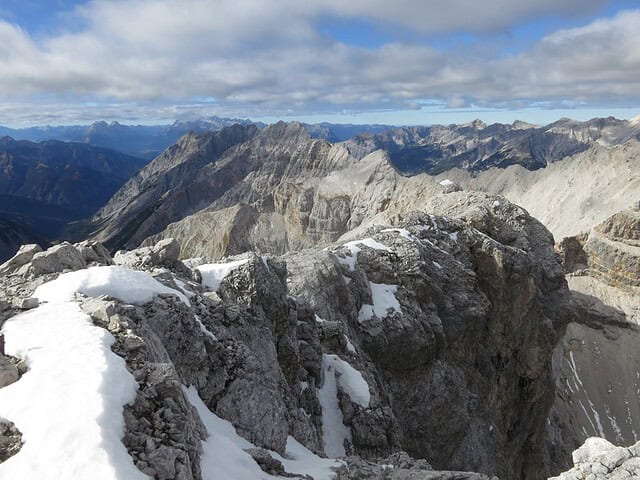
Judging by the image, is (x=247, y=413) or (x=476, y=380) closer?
(x=247, y=413)

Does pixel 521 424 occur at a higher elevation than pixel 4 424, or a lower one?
lower

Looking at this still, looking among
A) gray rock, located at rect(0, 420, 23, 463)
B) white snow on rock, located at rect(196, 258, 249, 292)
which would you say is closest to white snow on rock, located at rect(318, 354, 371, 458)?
white snow on rock, located at rect(196, 258, 249, 292)

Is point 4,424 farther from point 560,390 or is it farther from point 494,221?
point 560,390

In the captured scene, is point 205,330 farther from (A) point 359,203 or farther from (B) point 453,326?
(A) point 359,203

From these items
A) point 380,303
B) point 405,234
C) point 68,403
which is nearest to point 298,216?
point 405,234

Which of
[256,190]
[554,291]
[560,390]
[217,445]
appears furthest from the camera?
[256,190]

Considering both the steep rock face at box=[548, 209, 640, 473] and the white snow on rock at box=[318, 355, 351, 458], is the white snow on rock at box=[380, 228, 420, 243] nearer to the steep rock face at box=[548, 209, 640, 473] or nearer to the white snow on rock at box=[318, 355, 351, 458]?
the white snow on rock at box=[318, 355, 351, 458]

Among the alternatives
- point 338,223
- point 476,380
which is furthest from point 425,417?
point 338,223
